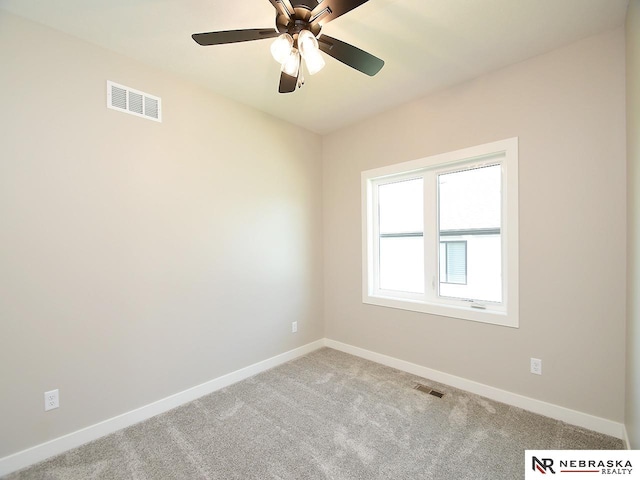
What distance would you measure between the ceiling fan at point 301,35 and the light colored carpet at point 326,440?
2.24 metres

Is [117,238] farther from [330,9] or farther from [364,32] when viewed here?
[364,32]

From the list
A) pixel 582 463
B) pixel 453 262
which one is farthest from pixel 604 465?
pixel 453 262

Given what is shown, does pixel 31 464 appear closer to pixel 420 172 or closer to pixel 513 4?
pixel 420 172

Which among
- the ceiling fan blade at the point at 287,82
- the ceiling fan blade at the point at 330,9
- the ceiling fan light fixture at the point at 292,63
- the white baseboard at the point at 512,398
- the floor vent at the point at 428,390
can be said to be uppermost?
Result: the ceiling fan blade at the point at 330,9

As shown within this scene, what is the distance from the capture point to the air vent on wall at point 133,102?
2094 mm

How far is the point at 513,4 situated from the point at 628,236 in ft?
5.29

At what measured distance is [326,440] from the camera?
193 centimetres

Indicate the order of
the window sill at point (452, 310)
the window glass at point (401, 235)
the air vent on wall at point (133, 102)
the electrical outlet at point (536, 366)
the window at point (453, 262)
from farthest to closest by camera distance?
the window glass at point (401, 235) → the window at point (453, 262) → the window sill at point (452, 310) → the electrical outlet at point (536, 366) → the air vent on wall at point (133, 102)

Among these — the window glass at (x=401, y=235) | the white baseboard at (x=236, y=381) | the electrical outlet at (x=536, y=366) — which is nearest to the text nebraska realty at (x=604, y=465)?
the white baseboard at (x=236, y=381)

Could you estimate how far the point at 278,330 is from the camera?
3203 millimetres

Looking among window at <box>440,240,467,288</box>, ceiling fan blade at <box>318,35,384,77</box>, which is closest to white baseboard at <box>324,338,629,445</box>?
window at <box>440,240,467,288</box>

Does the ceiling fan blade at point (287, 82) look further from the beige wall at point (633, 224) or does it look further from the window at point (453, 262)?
the window at point (453, 262)

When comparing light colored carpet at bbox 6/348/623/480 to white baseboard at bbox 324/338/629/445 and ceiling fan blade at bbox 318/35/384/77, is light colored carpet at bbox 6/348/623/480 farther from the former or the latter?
ceiling fan blade at bbox 318/35/384/77

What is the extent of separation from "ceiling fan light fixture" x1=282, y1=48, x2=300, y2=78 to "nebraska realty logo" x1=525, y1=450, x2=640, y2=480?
2.62 metres
